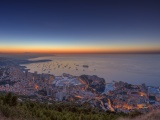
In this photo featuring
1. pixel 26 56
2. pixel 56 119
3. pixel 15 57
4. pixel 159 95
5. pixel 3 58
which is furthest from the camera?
pixel 26 56

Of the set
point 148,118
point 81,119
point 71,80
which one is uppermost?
point 148,118

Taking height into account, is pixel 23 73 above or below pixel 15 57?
below

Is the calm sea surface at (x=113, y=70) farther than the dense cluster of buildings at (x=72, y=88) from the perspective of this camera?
Yes

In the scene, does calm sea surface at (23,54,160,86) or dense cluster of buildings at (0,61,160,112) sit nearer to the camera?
dense cluster of buildings at (0,61,160,112)

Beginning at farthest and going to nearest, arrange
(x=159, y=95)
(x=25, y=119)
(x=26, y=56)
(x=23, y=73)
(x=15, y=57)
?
(x=26, y=56), (x=15, y=57), (x=23, y=73), (x=159, y=95), (x=25, y=119)

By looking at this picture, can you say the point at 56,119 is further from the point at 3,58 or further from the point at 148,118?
the point at 3,58

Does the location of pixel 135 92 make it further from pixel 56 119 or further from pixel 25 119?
pixel 25 119

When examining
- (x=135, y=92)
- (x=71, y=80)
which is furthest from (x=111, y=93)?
(x=71, y=80)

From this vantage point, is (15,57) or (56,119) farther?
(15,57)

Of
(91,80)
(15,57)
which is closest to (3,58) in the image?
(15,57)

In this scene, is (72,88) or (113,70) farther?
(113,70)
